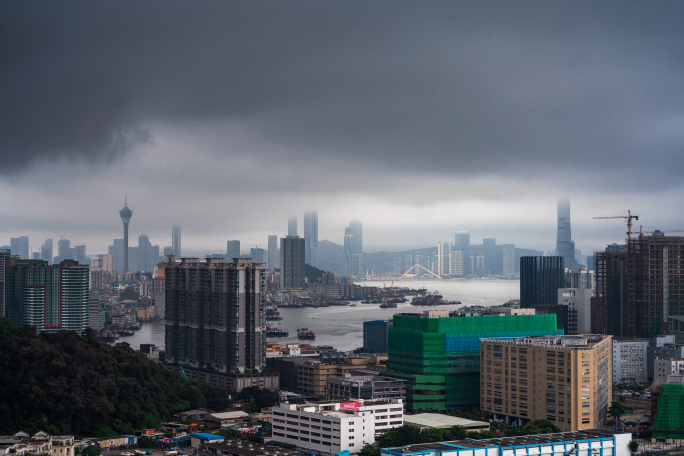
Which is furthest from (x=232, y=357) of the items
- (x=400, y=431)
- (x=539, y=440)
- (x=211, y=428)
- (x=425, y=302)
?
(x=425, y=302)

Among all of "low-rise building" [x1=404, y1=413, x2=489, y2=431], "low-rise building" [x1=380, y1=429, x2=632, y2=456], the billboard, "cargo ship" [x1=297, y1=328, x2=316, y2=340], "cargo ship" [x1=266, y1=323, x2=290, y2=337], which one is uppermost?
the billboard

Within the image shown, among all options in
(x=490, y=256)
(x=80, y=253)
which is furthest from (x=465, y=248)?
(x=80, y=253)

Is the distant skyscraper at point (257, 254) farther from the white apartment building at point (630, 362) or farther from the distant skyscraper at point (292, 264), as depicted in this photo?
the white apartment building at point (630, 362)

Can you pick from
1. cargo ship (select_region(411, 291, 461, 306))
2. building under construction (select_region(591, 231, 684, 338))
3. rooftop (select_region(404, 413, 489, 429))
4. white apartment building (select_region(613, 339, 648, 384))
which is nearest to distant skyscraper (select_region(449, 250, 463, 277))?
cargo ship (select_region(411, 291, 461, 306))


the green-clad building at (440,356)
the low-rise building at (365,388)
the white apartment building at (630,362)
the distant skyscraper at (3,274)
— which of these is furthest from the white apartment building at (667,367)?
the distant skyscraper at (3,274)

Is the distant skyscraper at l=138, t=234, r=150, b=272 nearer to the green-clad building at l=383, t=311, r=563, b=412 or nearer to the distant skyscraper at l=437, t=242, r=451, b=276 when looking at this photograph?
the distant skyscraper at l=437, t=242, r=451, b=276

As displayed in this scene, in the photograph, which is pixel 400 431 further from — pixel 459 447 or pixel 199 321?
pixel 199 321

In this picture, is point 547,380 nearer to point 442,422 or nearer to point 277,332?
point 442,422
